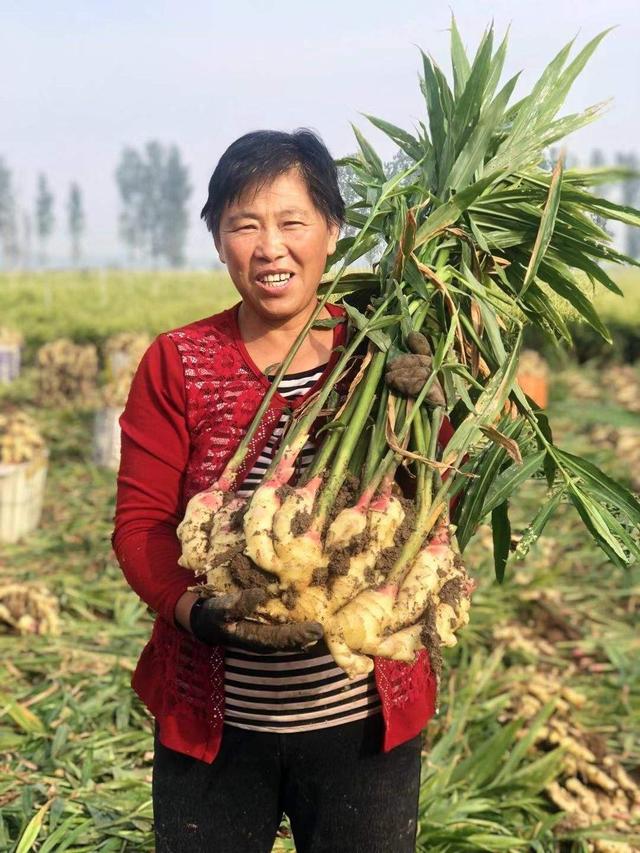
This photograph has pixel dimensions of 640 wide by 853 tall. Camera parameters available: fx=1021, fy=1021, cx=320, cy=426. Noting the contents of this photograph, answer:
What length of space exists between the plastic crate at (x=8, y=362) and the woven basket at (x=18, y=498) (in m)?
4.70

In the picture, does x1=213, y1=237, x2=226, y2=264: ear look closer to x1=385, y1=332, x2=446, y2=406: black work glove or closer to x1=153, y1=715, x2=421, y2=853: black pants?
x1=385, y1=332, x2=446, y2=406: black work glove

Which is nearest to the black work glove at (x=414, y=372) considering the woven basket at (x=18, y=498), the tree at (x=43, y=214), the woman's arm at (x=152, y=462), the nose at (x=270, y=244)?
the nose at (x=270, y=244)

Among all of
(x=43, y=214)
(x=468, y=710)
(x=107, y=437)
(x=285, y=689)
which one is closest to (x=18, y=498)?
(x=107, y=437)

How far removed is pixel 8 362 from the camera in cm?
1022

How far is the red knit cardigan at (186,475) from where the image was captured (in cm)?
164

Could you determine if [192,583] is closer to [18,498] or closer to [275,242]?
[275,242]

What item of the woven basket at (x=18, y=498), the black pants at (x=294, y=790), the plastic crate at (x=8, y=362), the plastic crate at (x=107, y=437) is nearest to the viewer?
the black pants at (x=294, y=790)

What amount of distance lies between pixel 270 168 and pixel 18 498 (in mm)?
4204

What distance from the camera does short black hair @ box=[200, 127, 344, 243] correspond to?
1616mm

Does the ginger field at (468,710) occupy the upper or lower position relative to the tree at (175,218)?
upper

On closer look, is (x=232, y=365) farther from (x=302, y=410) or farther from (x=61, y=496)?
(x=61, y=496)

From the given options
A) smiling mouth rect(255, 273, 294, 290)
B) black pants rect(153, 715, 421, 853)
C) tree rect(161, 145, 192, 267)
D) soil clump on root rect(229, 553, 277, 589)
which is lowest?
tree rect(161, 145, 192, 267)

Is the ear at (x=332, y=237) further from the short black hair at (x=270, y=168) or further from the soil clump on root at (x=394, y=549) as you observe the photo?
the soil clump on root at (x=394, y=549)

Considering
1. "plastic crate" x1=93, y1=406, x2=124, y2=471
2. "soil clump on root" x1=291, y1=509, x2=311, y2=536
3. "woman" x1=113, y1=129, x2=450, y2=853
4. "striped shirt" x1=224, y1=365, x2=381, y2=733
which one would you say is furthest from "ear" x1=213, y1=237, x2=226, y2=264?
"plastic crate" x1=93, y1=406, x2=124, y2=471
